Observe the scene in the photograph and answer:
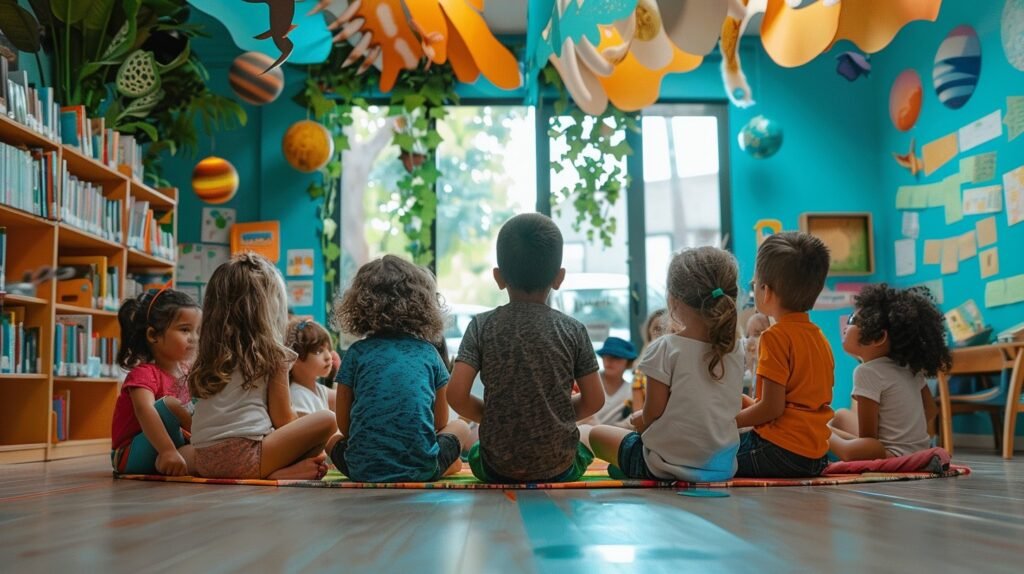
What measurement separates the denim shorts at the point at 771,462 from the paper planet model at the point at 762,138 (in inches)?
151

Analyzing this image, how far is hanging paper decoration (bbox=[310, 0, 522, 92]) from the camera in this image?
2965 millimetres

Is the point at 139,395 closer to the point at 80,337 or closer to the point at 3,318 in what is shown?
the point at 3,318

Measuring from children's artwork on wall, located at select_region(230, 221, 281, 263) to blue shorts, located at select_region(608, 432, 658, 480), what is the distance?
13.7ft

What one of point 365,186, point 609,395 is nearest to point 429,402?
point 609,395

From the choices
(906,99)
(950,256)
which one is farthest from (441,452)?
(906,99)

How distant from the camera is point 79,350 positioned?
4297 mm

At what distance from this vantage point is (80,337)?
4.31 meters

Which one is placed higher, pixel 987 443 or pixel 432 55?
pixel 432 55

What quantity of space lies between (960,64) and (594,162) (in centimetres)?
230

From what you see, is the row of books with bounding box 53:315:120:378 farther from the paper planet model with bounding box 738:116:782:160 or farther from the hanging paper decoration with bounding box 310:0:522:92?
the paper planet model with bounding box 738:116:782:160

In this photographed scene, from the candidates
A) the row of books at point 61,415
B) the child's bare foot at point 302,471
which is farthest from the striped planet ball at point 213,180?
the child's bare foot at point 302,471

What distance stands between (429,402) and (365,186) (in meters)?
4.40

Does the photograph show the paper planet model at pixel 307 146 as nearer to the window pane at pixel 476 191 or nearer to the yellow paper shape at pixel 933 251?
the window pane at pixel 476 191

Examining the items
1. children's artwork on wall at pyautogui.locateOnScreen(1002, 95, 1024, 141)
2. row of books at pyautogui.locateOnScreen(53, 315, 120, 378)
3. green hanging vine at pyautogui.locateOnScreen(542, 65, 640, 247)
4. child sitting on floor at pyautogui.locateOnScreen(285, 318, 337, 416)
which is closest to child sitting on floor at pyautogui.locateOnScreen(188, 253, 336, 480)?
child sitting on floor at pyautogui.locateOnScreen(285, 318, 337, 416)
